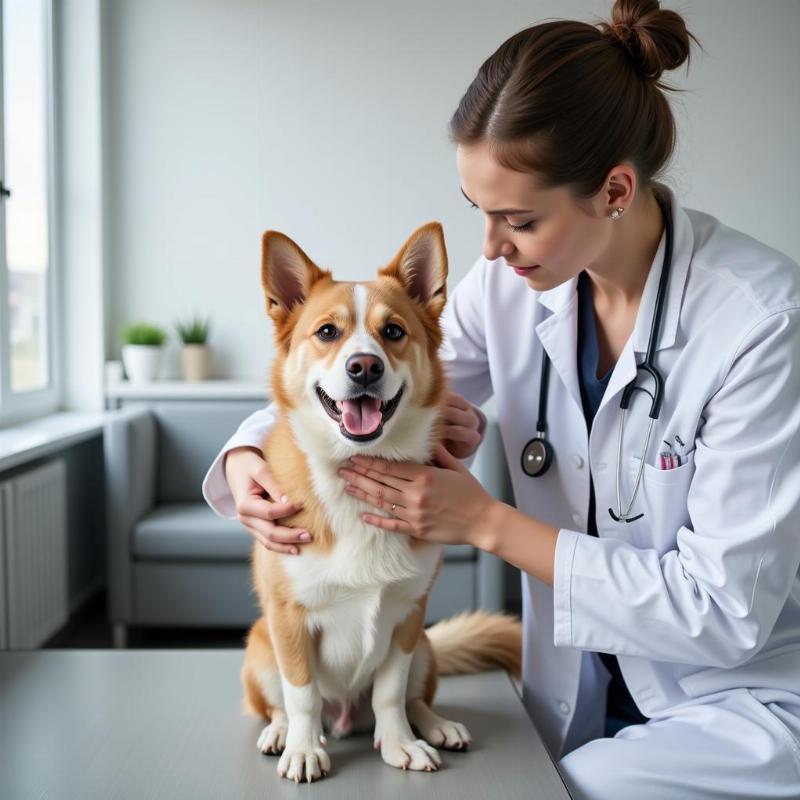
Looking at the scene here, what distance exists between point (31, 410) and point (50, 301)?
61 cm

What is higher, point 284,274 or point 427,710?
point 284,274

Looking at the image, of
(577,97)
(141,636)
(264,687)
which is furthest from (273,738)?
(141,636)

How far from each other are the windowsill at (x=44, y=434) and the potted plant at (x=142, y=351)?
0.88 feet

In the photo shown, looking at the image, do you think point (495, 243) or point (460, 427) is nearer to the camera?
point (495, 243)

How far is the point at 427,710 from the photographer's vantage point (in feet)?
3.86

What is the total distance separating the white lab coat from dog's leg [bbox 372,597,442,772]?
0.70 ft

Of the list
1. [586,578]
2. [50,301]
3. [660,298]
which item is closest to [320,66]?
[50,301]

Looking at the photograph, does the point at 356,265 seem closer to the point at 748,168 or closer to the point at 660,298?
the point at 748,168

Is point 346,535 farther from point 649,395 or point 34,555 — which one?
point 34,555

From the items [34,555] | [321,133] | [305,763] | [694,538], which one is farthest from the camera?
[321,133]

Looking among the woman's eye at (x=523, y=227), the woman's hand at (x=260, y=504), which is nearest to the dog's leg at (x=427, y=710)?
the woman's hand at (x=260, y=504)

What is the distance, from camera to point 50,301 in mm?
3766

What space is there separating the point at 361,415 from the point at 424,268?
10.8 inches

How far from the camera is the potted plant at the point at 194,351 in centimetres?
387
